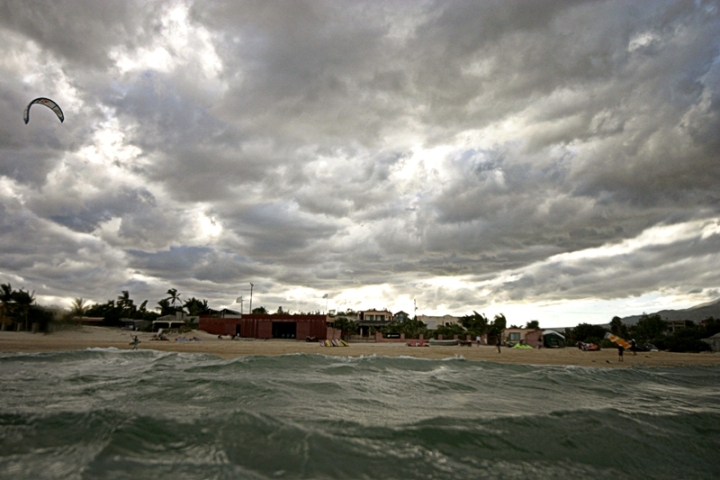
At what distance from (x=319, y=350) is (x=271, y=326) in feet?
67.8

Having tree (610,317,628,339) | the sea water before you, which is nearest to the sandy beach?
the sea water

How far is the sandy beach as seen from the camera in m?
27.5

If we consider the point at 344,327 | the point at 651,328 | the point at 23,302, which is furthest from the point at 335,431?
the point at 651,328

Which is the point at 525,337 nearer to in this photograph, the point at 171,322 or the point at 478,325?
the point at 478,325

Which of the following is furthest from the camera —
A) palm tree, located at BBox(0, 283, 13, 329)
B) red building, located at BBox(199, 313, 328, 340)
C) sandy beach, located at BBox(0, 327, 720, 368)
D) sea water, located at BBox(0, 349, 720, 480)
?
red building, located at BBox(199, 313, 328, 340)

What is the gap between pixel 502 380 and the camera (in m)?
15.3

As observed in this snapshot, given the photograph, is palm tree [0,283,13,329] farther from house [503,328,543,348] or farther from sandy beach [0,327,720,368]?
house [503,328,543,348]

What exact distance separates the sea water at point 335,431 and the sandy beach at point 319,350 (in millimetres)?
14781

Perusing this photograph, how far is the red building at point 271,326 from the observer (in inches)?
2003

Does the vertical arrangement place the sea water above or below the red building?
below

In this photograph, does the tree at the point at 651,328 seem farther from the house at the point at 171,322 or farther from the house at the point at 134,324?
the house at the point at 134,324

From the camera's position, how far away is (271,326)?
51.7 m

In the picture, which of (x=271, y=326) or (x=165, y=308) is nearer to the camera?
(x=271, y=326)

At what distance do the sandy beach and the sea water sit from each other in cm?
1478
